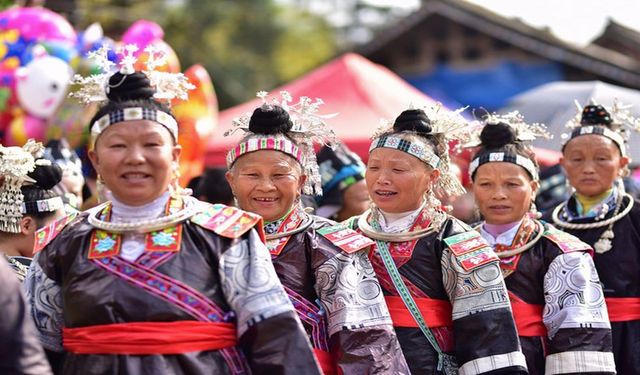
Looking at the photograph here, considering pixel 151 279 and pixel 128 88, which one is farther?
pixel 128 88

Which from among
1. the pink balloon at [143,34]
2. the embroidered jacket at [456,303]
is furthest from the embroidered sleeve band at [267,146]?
the pink balloon at [143,34]

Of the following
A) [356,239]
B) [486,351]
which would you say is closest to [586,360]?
[486,351]

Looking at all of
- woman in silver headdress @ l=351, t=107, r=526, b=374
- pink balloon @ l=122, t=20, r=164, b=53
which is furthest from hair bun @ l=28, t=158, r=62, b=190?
pink balloon @ l=122, t=20, r=164, b=53

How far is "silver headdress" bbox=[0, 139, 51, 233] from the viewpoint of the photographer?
448 cm

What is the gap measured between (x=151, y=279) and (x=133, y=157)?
16.7 inches

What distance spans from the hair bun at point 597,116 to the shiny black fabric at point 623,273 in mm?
592

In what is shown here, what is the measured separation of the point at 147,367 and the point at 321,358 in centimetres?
107

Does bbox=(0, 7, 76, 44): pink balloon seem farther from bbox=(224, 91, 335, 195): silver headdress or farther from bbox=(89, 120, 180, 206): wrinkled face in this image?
bbox=(89, 120, 180, 206): wrinkled face

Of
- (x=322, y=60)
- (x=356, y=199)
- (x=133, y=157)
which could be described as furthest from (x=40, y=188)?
(x=322, y=60)

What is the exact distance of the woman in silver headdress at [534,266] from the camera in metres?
4.66

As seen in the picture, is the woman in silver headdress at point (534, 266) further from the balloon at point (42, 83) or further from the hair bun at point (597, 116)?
the balloon at point (42, 83)

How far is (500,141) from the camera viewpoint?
202 inches

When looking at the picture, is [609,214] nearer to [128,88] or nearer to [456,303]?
[456,303]

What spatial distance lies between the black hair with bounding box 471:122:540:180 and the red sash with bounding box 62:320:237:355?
2.41 m
